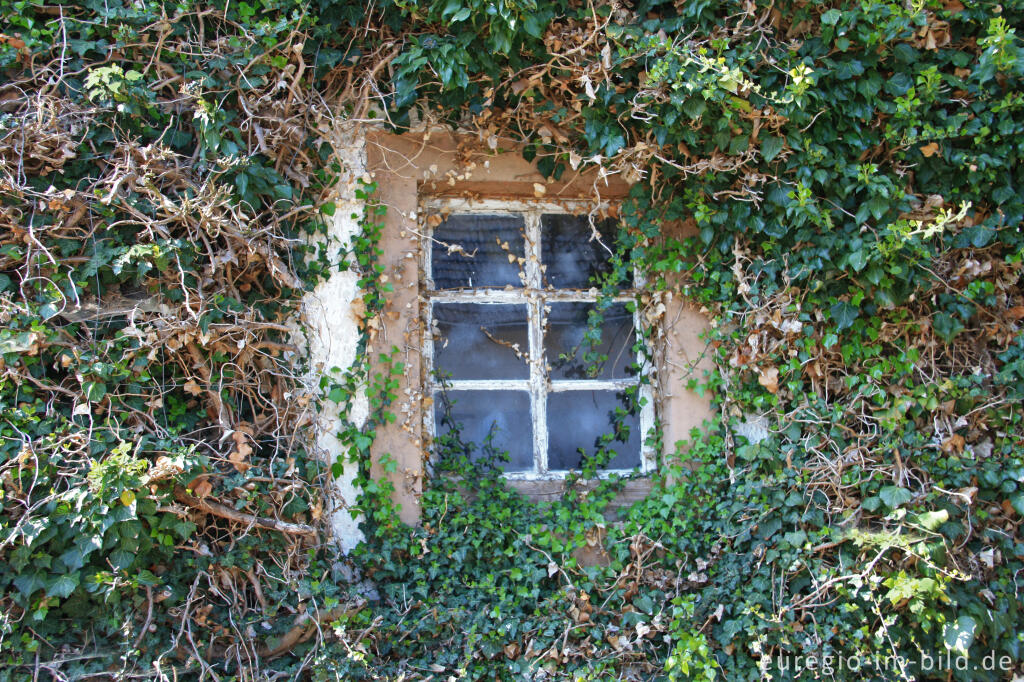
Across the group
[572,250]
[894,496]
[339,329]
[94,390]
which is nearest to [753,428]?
[894,496]

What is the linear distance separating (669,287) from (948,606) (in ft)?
4.90

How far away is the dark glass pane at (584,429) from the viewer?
3049mm

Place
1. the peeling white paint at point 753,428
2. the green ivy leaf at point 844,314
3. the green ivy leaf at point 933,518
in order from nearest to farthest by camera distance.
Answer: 1. the green ivy leaf at point 933,518
2. the green ivy leaf at point 844,314
3. the peeling white paint at point 753,428

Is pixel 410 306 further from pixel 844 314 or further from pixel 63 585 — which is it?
pixel 844 314

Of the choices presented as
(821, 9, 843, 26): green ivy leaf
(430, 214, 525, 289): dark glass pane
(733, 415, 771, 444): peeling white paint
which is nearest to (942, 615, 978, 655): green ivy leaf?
(733, 415, 771, 444): peeling white paint

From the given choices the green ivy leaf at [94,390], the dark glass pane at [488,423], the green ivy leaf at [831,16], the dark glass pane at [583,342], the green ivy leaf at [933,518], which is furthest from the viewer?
the dark glass pane at [583,342]

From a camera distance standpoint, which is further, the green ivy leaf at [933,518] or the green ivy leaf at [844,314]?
the green ivy leaf at [844,314]

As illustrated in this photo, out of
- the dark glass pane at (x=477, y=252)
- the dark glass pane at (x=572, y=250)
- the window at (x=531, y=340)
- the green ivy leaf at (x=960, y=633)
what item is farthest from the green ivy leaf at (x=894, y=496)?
the dark glass pane at (x=477, y=252)

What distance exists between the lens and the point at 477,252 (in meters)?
3.06

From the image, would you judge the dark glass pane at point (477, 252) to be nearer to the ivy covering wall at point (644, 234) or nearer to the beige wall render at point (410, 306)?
the beige wall render at point (410, 306)

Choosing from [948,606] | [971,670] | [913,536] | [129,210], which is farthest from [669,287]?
[129,210]

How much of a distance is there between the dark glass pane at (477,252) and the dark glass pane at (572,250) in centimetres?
12

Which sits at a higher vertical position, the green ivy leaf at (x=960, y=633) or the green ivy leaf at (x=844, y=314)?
the green ivy leaf at (x=844, y=314)

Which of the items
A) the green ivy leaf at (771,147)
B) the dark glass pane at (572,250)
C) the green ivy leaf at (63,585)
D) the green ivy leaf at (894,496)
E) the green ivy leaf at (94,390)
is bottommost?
the green ivy leaf at (63,585)
